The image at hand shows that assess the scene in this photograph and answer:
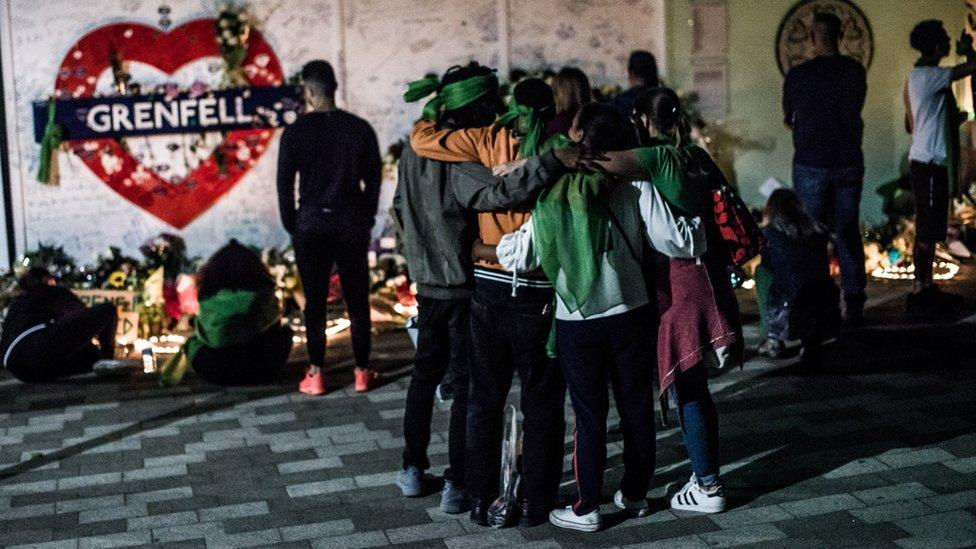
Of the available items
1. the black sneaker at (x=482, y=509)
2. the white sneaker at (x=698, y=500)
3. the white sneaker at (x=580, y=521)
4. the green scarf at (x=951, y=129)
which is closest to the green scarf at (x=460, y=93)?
the black sneaker at (x=482, y=509)

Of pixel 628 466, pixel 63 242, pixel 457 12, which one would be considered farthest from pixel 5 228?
pixel 628 466

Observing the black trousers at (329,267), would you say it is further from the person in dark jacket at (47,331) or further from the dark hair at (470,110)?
the dark hair at (470,110)

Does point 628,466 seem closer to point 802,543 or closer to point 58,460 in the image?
point 802,543

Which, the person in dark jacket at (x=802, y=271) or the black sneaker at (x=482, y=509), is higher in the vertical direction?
the person in dark jacket at (x=802, y=271)

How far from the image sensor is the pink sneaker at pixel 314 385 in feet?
26.2

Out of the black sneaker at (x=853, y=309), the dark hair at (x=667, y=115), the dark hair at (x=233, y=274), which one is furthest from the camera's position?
the black sneaker at (x=853, y=309)

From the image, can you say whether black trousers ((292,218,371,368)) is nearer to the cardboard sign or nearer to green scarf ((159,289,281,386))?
green scarf ((159,289,281,386))

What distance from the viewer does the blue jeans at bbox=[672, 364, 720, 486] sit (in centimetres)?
532

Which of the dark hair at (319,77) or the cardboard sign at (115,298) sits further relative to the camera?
the cardboard sign at (115,298)

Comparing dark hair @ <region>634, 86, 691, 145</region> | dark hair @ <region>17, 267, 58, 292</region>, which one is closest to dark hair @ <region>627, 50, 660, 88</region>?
dark hair @ <region>634, 86, 691, 145</region>

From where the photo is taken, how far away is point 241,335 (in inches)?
322

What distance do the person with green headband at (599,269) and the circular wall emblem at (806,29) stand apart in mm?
7444

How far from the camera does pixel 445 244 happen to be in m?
5.41

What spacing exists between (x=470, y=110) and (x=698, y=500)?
1.86 m
